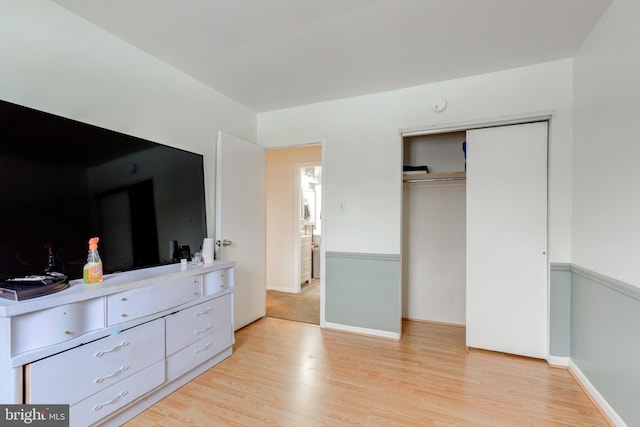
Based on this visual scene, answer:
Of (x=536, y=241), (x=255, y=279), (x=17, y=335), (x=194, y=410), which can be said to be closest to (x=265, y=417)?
(x=194, y=410)

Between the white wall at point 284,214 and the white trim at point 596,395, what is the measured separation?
344 cm

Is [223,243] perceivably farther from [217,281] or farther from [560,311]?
[560,311]

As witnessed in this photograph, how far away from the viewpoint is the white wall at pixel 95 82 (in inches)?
65.4

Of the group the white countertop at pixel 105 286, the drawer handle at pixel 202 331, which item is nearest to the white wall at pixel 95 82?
the white countertop at pixel 105 286

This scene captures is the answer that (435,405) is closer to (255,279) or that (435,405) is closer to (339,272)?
(339,272)

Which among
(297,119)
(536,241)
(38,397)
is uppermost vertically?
(297,119)

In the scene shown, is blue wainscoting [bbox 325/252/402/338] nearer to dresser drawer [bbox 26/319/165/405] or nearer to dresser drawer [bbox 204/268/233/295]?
dresser drawer [bbox 204/268/233/295]

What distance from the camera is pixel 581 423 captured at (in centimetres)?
176

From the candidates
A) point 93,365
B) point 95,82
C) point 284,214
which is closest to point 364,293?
point 284,214

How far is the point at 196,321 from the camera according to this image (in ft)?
7.23

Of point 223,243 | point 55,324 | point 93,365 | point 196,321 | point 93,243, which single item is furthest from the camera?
point 223,243

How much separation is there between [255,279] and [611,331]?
3041 mm

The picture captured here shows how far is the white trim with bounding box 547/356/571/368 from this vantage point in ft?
7.91

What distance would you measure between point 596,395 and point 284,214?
13.0 ft
